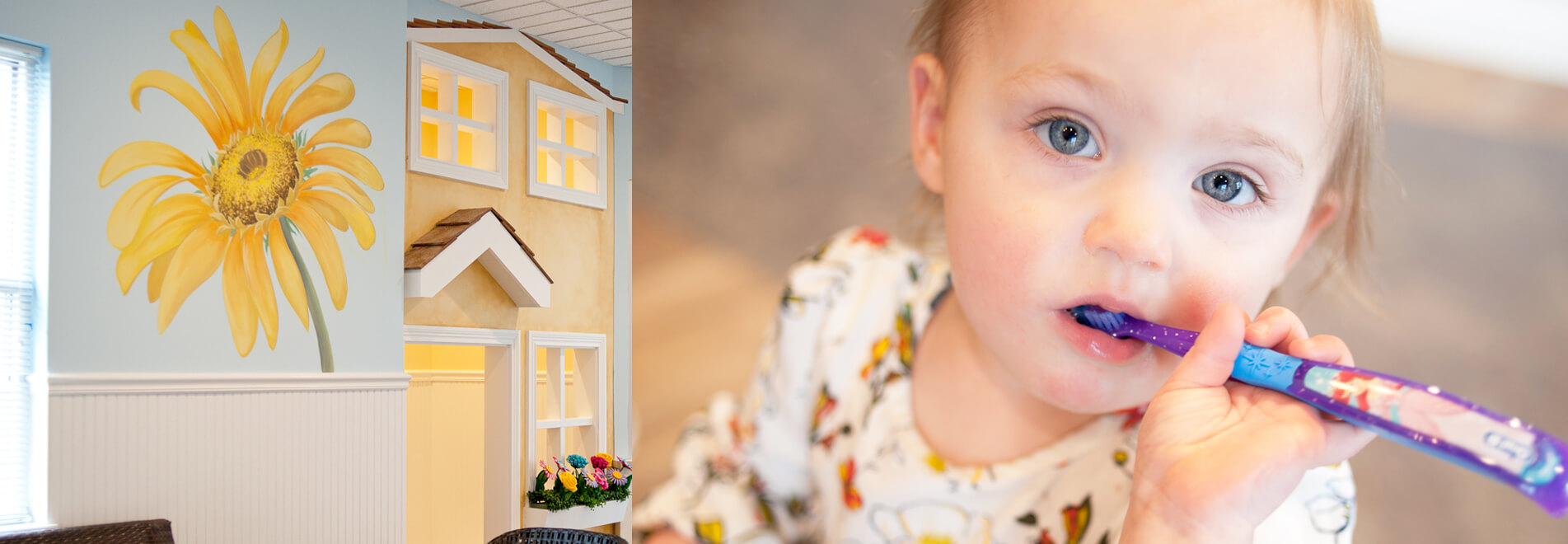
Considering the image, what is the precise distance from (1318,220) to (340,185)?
296 cm

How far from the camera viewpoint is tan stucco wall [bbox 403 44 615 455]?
3.37 m

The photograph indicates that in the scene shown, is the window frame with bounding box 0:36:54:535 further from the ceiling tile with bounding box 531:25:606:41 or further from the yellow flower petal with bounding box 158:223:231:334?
the ceiling tile with bounding box 531:25:606:41

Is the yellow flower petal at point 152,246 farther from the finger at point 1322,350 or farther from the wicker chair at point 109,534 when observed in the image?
the finger at point 1322,350

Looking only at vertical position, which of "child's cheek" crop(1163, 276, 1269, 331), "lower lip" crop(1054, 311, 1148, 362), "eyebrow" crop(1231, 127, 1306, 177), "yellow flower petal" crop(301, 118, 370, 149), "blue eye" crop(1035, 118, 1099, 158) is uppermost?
"yellow flower petal" crop(301, 118, 370, 149)

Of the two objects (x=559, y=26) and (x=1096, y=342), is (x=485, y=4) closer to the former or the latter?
(x=559, y=26)

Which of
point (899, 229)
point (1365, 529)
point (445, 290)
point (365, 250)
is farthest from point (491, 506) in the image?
point (1365, 529)

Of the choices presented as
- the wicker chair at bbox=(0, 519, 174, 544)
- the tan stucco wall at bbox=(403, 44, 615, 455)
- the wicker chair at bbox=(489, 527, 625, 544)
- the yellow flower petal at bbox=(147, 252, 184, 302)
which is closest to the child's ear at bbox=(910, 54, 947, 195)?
the wicker chair at bbox=(489, 527, 625, 544)

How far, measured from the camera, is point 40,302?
234 centimetres

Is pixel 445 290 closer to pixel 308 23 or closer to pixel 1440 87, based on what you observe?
pixel 308 23

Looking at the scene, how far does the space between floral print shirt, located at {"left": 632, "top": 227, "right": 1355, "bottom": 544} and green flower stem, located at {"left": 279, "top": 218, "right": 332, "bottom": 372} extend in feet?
7.67

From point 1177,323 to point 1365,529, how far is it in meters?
0.18

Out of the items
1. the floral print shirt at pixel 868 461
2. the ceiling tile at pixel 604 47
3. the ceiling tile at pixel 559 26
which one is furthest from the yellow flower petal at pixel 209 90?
the floral print shirt at pixel 868 461

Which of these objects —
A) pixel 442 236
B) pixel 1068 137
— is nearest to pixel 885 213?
pixel 1068 137

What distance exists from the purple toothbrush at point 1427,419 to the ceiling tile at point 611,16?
11.0ft
